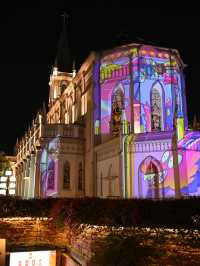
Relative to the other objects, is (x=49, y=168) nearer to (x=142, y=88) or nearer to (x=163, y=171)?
(x=142, y=88)

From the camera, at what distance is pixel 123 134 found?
31469 millimetres

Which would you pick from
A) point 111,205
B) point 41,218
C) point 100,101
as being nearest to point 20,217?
point 41,218

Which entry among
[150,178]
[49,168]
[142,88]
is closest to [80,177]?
[49,168]

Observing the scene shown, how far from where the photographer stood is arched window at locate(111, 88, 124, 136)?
36812 millimetres

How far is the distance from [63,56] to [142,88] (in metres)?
37.2

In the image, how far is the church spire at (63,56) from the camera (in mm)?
68312

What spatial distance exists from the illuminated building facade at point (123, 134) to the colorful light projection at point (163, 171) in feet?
0.27

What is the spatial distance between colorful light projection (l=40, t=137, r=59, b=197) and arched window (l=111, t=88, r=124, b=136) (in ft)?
21.1

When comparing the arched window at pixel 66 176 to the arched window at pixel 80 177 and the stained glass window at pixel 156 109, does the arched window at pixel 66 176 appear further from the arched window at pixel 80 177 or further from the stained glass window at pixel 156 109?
the stained glass window at pixel 156 109

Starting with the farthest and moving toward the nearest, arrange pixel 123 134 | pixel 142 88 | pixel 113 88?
pixel 113 88, pixel 142 88, pixel 123 134

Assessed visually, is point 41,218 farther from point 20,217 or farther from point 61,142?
point 61,142

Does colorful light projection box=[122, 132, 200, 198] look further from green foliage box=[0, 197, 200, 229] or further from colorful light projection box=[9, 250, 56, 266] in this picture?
colorful light projection box=[9, 250, 56, 266]

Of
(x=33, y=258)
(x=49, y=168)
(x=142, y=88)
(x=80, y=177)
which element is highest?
(x=142, y=88)

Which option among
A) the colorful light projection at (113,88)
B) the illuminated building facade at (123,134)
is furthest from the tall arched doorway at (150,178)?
the colorful light projection at (113,88)
